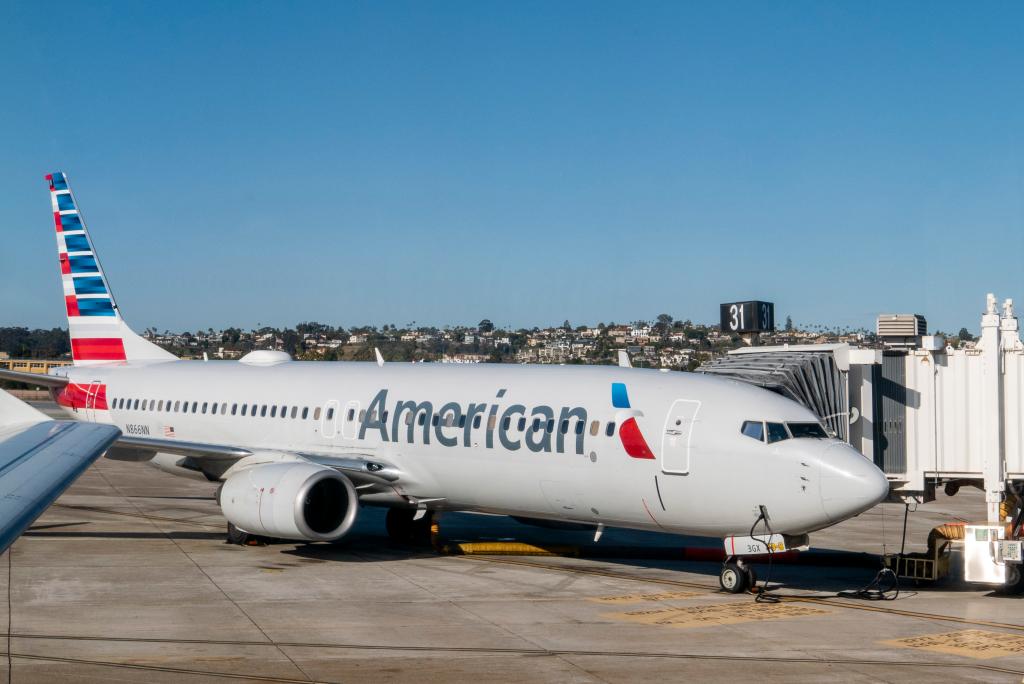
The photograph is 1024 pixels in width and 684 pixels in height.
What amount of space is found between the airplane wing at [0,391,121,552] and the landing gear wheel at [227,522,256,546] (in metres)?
13.2

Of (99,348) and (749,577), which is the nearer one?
(749,577)

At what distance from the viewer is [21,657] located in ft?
40.3

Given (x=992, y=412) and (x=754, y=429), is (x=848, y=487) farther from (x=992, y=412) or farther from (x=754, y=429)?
(x=992, y=412)

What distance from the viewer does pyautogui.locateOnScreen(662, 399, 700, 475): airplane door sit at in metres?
17.0

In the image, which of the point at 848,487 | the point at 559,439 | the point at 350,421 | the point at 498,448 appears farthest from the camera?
the point at 350,421

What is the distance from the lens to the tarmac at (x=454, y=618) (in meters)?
12.3

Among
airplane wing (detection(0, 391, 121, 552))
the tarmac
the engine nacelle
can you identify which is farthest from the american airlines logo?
airplane wing (detection(0, 391, 121, 552))

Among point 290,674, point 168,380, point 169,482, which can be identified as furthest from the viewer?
point 169,482

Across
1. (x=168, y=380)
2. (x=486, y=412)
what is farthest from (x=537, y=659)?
(x=168, y=380)

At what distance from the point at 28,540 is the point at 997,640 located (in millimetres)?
17760

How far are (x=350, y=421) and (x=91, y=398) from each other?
10432 mm

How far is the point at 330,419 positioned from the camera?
22.8 m

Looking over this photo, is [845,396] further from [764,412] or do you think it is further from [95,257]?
[95,257]

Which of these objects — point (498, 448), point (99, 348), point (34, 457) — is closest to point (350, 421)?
point (498, 448)
